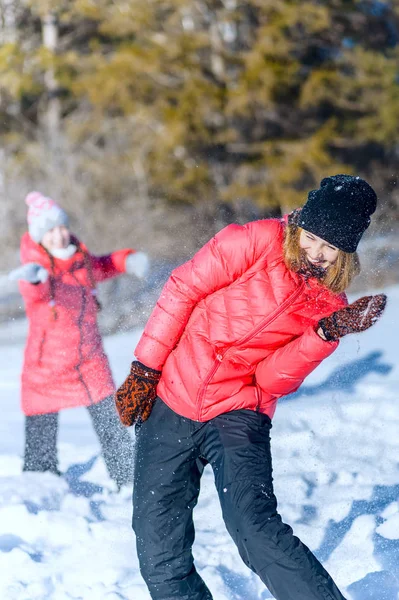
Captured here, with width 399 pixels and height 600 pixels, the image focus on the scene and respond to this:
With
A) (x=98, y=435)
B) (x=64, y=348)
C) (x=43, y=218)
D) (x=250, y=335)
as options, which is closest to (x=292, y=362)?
(x=250, y=335)

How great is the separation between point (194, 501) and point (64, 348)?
172 centimetres

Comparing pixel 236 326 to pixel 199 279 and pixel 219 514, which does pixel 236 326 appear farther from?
pixel 219 514

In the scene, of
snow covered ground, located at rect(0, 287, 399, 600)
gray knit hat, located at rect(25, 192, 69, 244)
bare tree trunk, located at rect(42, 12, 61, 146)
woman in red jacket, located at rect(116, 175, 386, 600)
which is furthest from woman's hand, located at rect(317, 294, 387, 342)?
bare tree trunk, located at rect(42, 12, 61, 146)

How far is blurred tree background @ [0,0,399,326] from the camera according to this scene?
1374 centimetres

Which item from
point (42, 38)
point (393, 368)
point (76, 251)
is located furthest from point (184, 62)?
point (76, 251)

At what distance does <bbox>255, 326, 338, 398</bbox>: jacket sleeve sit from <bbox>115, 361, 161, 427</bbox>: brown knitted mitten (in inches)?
13.6

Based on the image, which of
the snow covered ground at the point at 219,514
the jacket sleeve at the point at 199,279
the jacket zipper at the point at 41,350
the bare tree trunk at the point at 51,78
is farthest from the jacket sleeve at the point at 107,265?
the bare tree trunk at the point at 51,78

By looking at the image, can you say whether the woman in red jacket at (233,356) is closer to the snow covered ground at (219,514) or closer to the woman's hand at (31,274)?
the snow covered ground at (219,514)

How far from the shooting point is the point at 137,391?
8.77 ft

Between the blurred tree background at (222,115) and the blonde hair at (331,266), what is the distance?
10.3 m

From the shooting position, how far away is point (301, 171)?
1381 centimetres

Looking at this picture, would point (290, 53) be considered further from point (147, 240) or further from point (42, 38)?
point (42, 38)

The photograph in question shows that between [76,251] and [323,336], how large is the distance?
209 cm

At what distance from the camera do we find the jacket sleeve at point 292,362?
8.32ft
